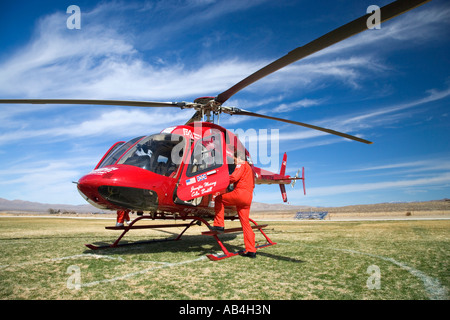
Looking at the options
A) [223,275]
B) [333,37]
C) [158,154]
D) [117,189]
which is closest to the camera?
[333,37]

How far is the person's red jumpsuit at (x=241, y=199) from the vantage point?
5691 mm

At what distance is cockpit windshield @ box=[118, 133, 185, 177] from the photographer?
213 inches

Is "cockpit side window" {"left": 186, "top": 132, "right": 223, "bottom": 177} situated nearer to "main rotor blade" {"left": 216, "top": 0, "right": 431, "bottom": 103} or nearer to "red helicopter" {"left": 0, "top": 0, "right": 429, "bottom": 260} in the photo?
"red helicopter" {"left": 0, "top": 0, "right": 429, "bottom": 260}

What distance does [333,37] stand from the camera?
400 cm

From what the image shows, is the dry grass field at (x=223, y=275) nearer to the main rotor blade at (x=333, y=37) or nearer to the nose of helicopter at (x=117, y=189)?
the nose of helicopter at (x=117, y=189)

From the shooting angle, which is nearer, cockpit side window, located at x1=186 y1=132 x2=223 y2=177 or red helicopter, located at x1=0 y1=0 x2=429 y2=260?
red helicopter, located at x1=0 y1=0 x2=429 y2=260

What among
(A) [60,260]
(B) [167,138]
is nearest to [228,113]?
(B) [167,138]

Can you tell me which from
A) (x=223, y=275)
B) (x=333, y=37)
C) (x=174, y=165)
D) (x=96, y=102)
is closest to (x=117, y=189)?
(x=174, y=165)

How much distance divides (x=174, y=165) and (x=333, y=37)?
3.93 meters

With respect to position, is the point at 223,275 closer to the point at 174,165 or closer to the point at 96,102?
the point at 174,165

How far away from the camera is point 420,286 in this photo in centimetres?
354

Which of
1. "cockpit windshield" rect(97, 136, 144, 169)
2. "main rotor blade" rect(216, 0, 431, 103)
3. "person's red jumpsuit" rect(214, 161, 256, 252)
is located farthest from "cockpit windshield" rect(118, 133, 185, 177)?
"main rotor blade" rect(216, 0, 431, 103)
